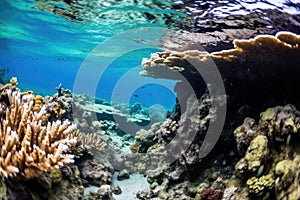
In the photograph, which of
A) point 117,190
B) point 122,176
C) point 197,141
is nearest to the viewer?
point 197,141

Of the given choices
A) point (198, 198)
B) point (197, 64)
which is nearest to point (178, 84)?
point (197, 64)

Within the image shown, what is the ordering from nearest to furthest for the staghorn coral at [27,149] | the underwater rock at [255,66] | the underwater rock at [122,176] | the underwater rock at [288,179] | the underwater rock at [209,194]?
the staghorn coral at [27,149], the underwater rock at [288,179], the underwater rock at [255,66], the underwater rock at [209,194], the underwater rock at [122,176]

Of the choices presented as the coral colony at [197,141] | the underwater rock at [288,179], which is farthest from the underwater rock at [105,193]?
the underwater rock at [288,179]

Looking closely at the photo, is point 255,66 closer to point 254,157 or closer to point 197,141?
point 254,157

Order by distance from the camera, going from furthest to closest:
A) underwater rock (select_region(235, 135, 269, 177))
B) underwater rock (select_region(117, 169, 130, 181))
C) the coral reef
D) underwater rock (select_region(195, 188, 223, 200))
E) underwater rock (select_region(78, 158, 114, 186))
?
underwater rock (select_region(117, 169, 130, 181)) < underwater rock (select_region(78, 158, 114, 186)) < underwater rock (select_region(195, 188, 223, 200)) < underwater rock (select_region(235, 135, 269, 177)) < the coral reef

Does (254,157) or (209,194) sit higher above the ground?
(254,157)

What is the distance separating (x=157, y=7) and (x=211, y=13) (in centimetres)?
264

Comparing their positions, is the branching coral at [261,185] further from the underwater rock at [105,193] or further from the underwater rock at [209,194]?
the underwater rock at [105,193]

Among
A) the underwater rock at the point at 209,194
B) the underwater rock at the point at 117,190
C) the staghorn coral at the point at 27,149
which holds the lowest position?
the underwater rock at the point at 117,190

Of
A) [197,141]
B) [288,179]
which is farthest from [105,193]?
[288,179]

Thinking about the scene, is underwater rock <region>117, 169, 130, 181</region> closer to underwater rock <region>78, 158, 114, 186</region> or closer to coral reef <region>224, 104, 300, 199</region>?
underwater rock <region>78, 158, 114, 186</region>

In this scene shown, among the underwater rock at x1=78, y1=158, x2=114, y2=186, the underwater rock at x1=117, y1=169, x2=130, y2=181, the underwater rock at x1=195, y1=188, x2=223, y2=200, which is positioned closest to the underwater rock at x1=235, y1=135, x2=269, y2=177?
the underwater rock at x1=195, y1=188, x2=223, y2=200

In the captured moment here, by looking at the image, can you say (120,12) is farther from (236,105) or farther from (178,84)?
(236,105)

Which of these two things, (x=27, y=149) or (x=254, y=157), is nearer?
(x=27, y=149)
